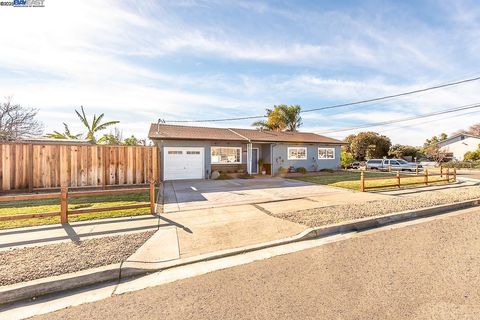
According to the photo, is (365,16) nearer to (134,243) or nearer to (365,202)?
(365,202)

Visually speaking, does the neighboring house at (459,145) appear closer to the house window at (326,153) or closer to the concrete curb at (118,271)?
the house window at (326,153)

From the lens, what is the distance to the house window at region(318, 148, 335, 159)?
23022 millimetres

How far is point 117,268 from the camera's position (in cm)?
373

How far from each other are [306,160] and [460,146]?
41.8 m

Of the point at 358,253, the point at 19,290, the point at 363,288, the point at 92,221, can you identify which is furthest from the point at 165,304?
the point at 92,221

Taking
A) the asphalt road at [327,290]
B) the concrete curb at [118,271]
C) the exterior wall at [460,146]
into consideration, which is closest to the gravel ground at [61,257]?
the concrete curb at [118,271]

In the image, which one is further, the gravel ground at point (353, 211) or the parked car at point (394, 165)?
the parked car at point (394, 165)

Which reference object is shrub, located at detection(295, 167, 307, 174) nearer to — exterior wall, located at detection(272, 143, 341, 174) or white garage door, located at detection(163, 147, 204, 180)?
exterior wall, located at detection(272, 143, 341, 174)

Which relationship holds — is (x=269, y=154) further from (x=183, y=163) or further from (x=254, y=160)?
(x=183, y=163)

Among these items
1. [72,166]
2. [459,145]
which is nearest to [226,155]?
[72,166]

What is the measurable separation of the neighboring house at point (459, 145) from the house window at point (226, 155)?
46.1m

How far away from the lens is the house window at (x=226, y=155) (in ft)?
59.1

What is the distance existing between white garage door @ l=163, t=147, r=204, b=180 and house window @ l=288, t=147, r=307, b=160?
8.57 metres

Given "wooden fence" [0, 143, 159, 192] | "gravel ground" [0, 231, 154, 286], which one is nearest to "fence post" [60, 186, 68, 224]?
"gravel ground" [0, 231, 154, 286]
